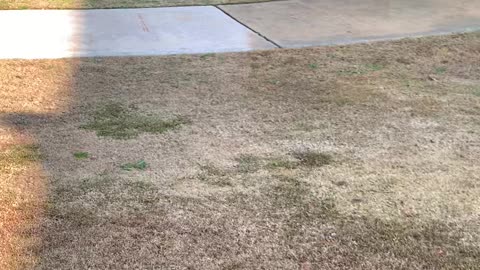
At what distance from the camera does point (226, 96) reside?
4.97 m

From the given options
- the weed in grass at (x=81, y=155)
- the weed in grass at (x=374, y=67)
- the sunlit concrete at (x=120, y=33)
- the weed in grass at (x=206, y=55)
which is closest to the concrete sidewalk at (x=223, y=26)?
the sunlit concrete at (x=120, y=33)

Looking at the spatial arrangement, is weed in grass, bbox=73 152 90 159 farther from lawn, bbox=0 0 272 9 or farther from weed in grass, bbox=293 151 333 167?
lawn, bbox=0 0 272 9

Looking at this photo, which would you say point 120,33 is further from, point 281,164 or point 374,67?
point 281,164

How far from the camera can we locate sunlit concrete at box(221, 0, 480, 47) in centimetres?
681

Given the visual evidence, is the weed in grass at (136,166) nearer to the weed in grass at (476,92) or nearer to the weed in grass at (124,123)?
the weed in grass at (124,123)

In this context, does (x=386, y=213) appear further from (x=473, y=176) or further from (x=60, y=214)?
(x=60, y=214)

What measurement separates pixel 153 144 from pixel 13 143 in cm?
86

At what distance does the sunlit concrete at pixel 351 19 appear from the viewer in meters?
6.81

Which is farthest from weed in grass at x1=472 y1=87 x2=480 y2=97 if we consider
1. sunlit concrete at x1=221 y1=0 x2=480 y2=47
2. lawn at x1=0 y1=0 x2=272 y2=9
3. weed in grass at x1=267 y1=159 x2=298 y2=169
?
lawn at x1=0 y1=0 x2=272 y2=9

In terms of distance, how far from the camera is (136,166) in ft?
12.1

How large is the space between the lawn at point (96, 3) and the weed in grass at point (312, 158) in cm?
484

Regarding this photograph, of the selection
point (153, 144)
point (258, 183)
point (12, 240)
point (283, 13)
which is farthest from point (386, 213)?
point (283, 13)

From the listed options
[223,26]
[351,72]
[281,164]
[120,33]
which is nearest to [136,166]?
[281,164]

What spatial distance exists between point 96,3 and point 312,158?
17.2ft
